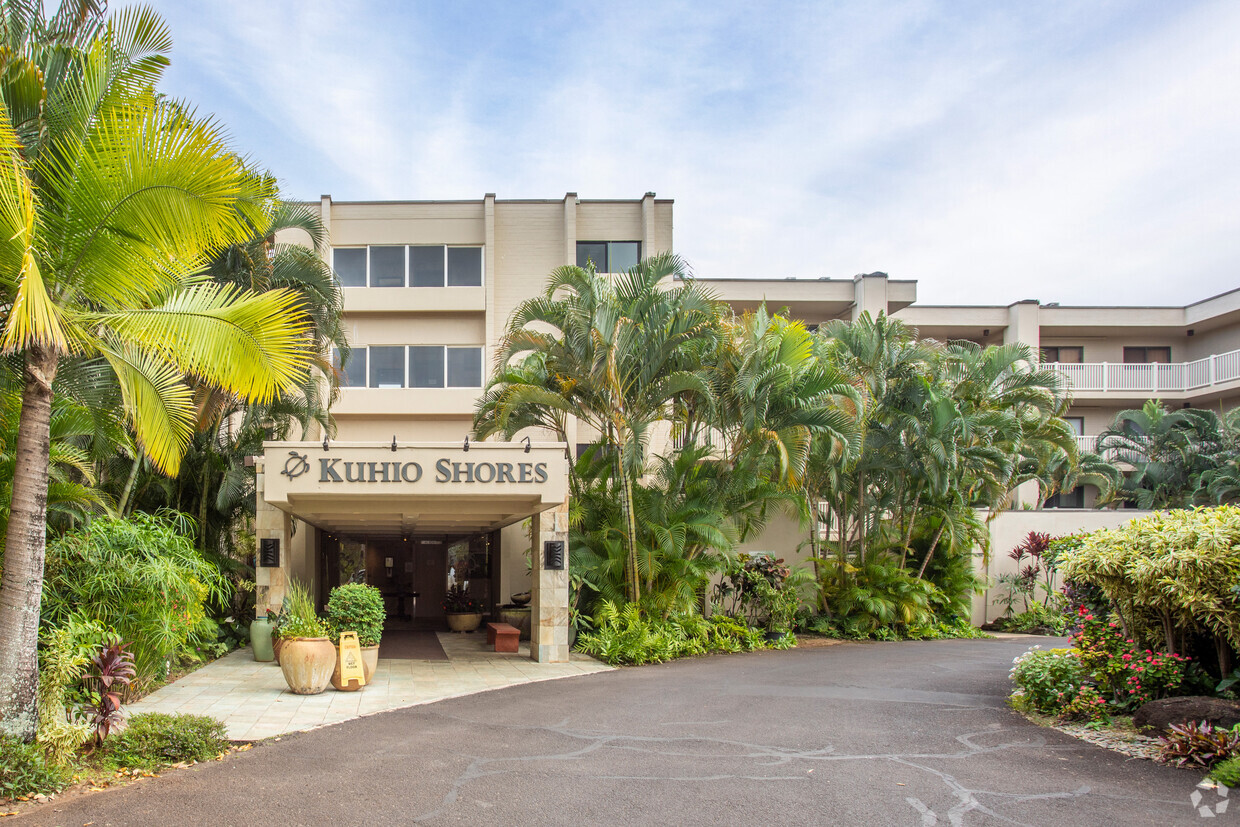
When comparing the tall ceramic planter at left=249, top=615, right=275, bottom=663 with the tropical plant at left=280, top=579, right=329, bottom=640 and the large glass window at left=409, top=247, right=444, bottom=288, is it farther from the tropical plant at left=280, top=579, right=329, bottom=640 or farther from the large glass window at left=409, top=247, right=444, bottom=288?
the large glass window at left=409, top=247, right=444, bottom=288

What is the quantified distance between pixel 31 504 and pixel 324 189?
58.2 feet

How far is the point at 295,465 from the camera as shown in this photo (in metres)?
13.8

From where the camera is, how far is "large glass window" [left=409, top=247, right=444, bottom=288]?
23.6m

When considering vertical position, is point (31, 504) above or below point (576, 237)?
below

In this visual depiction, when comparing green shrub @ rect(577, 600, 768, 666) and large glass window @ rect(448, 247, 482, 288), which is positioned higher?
large glass window @ rect(448, 247, 482, 288)

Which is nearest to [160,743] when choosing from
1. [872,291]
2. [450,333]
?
[450,333]

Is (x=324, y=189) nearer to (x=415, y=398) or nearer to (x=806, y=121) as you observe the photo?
(x=415, y=398)

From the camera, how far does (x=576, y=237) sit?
77.2ft

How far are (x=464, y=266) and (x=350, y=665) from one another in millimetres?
13861

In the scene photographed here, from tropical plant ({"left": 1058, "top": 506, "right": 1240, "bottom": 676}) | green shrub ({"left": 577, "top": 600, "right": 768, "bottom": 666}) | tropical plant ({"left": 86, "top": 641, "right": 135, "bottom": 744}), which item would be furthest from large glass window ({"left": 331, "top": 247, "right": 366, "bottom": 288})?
tropical plant ({"left": 1058, "top": 506, "right": 1240, "bottom": 676})

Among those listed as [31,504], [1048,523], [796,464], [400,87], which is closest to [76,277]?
[31,504]

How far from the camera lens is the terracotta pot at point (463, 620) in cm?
2125

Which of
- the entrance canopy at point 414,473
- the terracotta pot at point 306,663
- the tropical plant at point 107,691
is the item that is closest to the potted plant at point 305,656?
the terracotta pot at point 306,663

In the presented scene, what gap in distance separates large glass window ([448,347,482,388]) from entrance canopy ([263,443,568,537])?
29.4 ft
